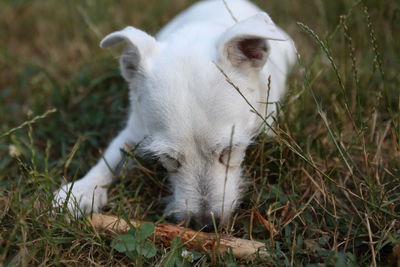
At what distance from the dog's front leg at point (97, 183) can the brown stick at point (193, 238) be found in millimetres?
203

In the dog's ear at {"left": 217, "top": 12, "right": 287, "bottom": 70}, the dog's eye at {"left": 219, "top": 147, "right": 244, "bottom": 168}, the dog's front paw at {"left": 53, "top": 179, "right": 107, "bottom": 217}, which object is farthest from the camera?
the dog's front paw at {"left": 53, "top": 179, "right": 107, "bottom": 217}

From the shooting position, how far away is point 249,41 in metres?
2.88

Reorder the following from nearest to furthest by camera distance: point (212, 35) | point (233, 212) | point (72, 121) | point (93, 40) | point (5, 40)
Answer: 1. point (233, 212)
2. point (212, 35)
3. point (72, 121)
4. point (93, 40)
5. point (5, 40)

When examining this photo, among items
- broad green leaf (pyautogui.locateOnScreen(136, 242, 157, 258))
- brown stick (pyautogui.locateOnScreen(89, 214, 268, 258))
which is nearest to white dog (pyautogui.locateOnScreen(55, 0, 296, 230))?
brown stick (pyautogui.locateOnScreen(89, 214, 268, 258))

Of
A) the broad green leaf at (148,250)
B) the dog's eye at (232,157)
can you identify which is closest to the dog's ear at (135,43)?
the dog's eye at (232,157)

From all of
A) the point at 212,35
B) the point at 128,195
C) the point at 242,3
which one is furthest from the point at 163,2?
the point at 128,195

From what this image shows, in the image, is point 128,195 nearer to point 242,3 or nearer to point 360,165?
point 360,165

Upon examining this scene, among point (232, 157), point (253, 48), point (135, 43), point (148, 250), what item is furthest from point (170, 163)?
point (253, 48)

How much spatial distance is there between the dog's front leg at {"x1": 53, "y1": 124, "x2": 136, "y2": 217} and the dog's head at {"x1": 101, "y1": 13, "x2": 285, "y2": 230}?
45 centimetres

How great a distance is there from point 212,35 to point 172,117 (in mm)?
768

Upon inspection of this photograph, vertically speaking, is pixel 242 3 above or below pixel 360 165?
above

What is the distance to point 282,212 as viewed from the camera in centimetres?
282

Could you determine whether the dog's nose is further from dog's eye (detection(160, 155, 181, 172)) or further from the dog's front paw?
the dog's front paw

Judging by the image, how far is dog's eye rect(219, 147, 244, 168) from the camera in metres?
2.80
